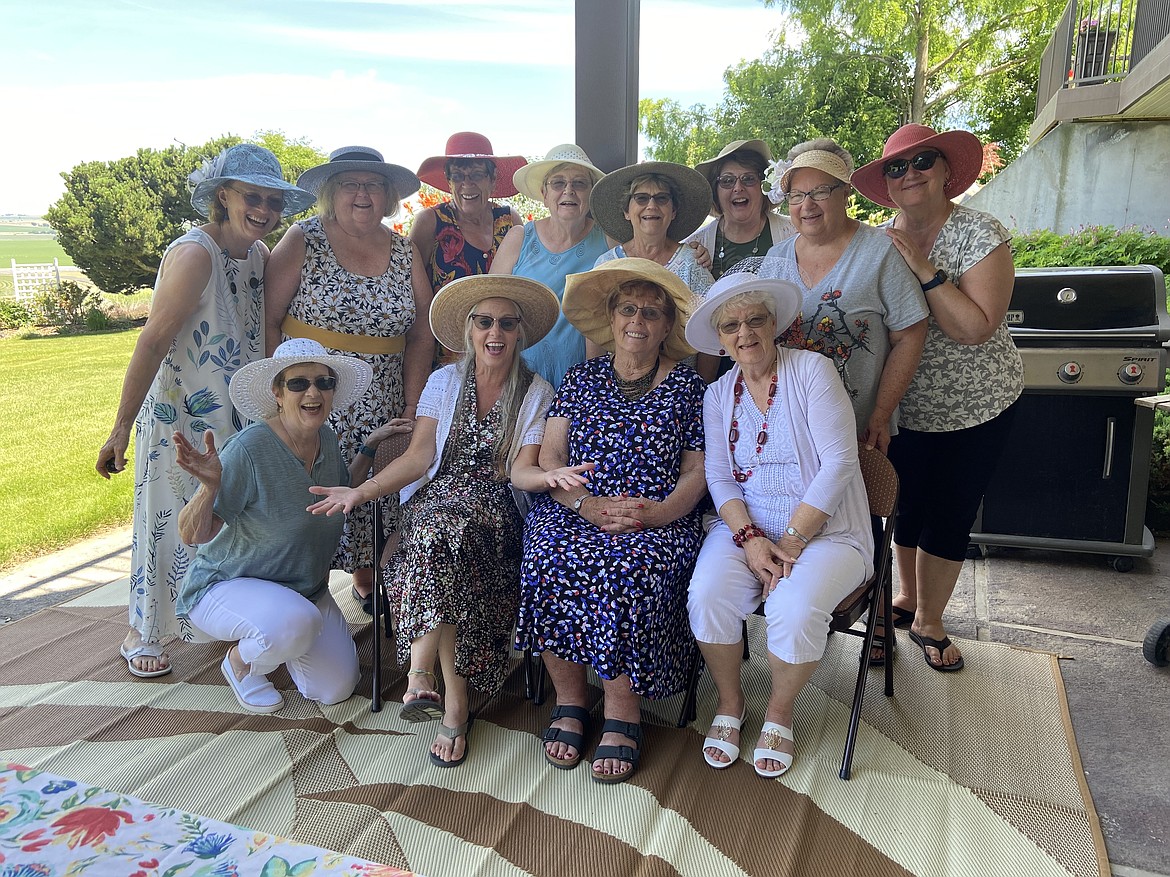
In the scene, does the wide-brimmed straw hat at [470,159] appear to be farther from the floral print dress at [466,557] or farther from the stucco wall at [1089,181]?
the stucco wall at [1089,181]

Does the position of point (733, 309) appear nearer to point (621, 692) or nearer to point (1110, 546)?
point (621, 692)

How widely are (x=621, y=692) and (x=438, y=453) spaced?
3.46ft

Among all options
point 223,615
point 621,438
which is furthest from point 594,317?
point 223,615

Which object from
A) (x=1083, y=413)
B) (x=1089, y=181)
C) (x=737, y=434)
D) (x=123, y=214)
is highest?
(x=1089, y=181)

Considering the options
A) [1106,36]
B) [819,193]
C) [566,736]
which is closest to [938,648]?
[566,736]

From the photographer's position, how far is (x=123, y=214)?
40.8 feet

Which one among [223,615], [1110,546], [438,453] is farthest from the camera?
[1110,546]

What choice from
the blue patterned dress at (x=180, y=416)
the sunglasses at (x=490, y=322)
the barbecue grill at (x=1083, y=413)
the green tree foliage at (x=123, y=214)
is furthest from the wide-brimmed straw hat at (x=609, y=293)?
the green tree foliage at (x=123, y=214)

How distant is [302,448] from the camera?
2.76 m

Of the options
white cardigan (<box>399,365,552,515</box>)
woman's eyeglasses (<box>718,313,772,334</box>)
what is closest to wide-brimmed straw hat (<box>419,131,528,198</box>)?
white cardigan (<box>399,365,552,515</box>)

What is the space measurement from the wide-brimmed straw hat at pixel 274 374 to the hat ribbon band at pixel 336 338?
0.79ft

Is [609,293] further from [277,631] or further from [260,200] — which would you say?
[277,631]

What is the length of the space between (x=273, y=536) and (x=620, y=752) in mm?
1390

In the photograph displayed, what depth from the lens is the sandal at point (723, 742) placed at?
2391 mm
